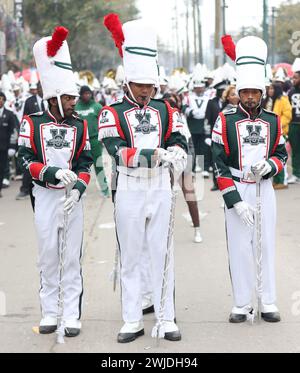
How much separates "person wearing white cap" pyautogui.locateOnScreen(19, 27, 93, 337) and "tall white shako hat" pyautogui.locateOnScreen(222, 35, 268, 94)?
1.23 metres

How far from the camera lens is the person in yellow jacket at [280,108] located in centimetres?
1362

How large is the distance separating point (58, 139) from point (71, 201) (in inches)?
18.2

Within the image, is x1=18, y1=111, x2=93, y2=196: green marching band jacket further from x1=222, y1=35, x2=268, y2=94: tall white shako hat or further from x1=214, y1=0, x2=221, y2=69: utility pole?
x1=214, y1=0, x2=221, y2=69: utility pole

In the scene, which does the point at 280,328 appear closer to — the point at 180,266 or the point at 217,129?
the point at 217,129

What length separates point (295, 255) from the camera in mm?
8680

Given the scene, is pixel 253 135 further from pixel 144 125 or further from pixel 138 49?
pixel 138 49

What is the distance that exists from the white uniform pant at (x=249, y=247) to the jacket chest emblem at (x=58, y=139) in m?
1.32

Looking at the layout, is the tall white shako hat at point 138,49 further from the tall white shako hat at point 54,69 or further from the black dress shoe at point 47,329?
the black dress shoe at point 47,329

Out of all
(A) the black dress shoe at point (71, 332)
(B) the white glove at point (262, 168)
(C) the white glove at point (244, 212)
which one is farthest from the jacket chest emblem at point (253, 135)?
(A) the black dress shoe at point (71, 332)

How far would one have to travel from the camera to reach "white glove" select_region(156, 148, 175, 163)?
221 inches

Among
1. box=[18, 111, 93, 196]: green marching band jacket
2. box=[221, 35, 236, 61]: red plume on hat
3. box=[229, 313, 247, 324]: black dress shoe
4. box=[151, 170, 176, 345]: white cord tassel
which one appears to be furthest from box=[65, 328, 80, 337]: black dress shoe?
box=[221, 35, 236, 61]: red plume on hat

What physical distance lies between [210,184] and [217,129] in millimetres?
8344

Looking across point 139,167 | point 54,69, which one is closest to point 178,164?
point 139,167

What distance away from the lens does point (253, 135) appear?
6109 millimetres
